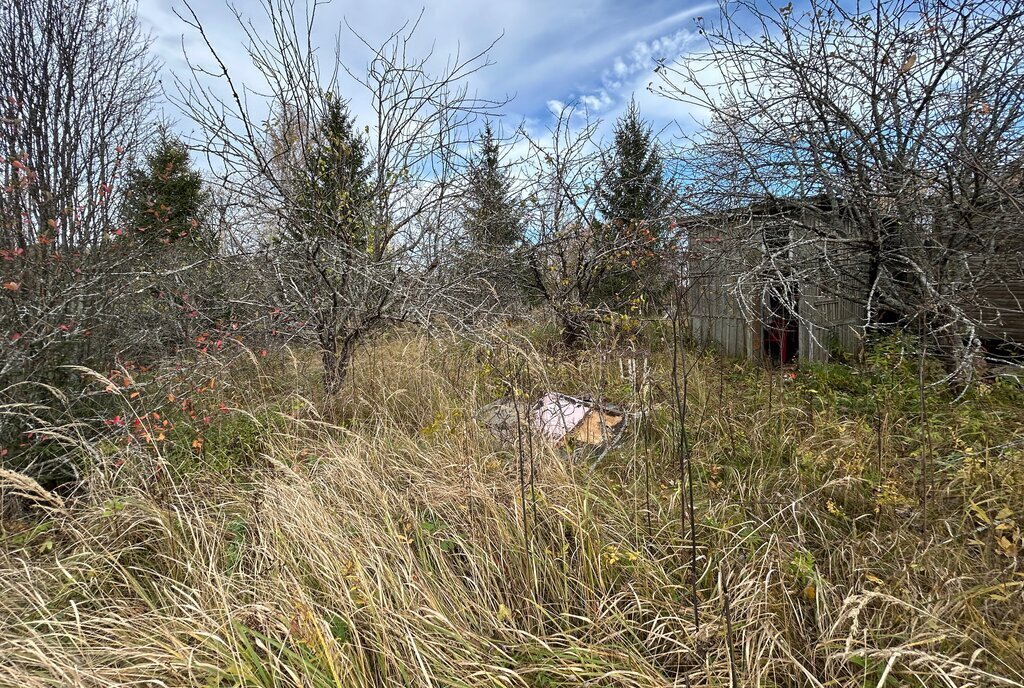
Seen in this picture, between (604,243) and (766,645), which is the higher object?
(604,243)

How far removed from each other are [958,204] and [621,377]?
292cm

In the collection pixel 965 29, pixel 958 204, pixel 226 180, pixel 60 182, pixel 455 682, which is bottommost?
pixel 455 682

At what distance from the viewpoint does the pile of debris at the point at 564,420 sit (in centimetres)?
256

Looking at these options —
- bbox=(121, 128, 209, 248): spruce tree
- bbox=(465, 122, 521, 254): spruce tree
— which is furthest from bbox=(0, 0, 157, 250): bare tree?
bbox=(465, 122, 521, 254): spruce tree

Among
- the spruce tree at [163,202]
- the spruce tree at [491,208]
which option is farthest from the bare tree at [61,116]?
Answer: the spruce tree at [491,208]

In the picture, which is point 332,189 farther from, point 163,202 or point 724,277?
point 163,202

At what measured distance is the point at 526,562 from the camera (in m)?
1.71

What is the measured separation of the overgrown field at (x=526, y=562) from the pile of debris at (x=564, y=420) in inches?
4.3

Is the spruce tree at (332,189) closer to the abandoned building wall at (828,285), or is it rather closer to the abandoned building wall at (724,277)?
the abandoned building wall at (724,277)

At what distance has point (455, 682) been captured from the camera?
1300mm

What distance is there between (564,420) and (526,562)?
1.31 meters

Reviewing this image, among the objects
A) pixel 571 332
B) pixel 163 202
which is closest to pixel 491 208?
pixel 571 332

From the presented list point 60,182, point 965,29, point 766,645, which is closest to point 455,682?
point 766,645

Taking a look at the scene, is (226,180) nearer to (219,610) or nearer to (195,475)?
(195,475)
